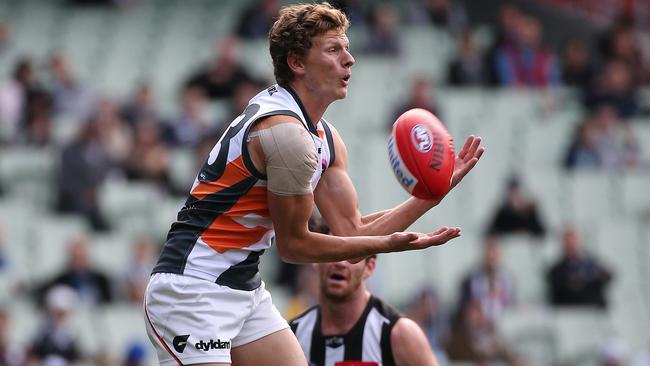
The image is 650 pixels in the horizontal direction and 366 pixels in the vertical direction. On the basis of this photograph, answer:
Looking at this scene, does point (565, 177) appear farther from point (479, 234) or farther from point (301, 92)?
point (301, 92)

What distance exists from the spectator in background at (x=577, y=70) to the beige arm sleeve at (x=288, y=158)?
11.4 m

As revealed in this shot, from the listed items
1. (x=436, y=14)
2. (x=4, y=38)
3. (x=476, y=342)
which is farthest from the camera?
(x=436, y=14)

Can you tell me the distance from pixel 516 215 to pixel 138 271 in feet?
→ 13.6

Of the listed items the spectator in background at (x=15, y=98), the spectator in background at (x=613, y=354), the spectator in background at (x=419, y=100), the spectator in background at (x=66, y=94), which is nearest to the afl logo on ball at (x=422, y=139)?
the spectator in background at (x=613, y=354)

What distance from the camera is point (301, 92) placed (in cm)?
573

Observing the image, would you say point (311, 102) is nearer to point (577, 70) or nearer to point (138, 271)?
point (138, 271)

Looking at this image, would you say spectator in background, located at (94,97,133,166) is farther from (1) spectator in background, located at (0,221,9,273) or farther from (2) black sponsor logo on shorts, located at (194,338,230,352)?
(2) black sponsor logo on shorts, located at (194,338,230,352)

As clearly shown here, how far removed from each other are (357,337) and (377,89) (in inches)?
356

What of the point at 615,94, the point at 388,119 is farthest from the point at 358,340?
the point at 615,94

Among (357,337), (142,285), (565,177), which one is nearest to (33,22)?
(142,285)

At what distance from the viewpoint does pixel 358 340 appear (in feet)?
22.4

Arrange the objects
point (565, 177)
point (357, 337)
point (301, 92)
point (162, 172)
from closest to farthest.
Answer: point (301, 92) < point (357, 337) < point (162, 172) < point (565, 177)

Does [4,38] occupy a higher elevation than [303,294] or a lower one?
higher

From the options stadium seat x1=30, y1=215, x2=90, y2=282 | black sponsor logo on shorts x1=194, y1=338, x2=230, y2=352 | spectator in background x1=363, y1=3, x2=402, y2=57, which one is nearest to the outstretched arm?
black sponsor logo on shorts x1=194, y1=338, x2=230, y2=352
